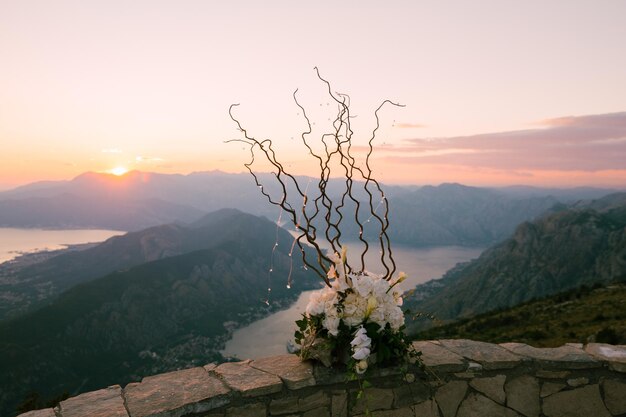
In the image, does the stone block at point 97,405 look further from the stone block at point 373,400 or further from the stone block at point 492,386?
the stone block at point 492,386

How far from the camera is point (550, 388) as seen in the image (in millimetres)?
3936

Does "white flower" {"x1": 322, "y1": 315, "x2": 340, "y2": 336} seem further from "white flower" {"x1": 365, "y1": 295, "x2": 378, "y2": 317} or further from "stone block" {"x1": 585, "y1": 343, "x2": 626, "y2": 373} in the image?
"stone block" {"x1": 585, "y1": 343, "x2": 626, "y2": 373}

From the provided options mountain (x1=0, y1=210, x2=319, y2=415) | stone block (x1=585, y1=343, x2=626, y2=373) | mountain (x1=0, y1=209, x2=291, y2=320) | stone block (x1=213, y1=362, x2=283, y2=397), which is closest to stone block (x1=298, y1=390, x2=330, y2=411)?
stone block (x1=213, y1=362, x2=283, y2=397)

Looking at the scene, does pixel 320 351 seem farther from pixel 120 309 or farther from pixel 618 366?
pixel 120 309

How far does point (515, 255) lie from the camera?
97.6 meters

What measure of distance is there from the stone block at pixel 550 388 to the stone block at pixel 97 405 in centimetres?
369

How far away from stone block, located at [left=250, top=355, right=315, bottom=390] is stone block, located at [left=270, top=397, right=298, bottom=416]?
3.9 inches

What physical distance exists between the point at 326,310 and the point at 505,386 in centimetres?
195

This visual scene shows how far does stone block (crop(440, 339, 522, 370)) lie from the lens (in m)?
3.81

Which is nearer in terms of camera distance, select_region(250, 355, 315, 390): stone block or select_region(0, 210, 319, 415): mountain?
select_region(250, 355, 315, 390): stone block

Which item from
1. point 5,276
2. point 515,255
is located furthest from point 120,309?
point 515,255

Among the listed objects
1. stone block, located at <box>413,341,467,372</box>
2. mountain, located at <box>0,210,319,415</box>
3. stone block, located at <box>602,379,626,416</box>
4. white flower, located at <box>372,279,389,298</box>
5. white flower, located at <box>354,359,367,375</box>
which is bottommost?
mountain, located at <box>0,210,319,415</box>

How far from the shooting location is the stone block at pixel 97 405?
9.49 ft

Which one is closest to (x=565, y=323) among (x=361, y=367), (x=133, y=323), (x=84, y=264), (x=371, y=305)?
(x=371, y=305)
